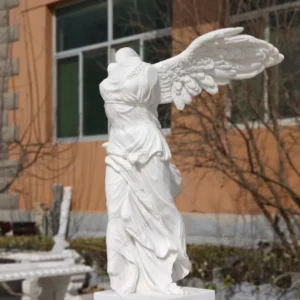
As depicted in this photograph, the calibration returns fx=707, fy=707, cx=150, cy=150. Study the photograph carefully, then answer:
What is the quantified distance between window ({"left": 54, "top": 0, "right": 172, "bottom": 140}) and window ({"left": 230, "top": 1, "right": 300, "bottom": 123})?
1.71 m

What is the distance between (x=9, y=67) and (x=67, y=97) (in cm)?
129

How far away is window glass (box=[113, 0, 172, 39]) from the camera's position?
10.4 metres

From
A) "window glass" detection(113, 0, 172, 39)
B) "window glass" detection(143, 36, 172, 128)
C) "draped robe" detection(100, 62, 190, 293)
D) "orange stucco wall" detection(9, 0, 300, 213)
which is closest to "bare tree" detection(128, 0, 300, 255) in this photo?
"window glass" detection(143, 36, 172, 128)

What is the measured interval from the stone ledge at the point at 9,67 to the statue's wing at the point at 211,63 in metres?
7.18

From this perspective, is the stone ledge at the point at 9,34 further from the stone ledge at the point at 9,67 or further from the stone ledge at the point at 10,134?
the stone ledge at the point at 10,134

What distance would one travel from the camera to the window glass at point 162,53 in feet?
33.2

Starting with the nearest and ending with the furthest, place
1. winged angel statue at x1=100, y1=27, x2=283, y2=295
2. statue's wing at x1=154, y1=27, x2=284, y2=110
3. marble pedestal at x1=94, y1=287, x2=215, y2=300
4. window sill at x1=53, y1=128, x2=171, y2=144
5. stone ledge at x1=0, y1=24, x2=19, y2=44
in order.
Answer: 1. marble pedestal at x1=94, y1=287, x2=215, y2=300
2. winged angel statue at x1=100, y1=27, x2=283, y2=295
3. statue's wing at x1=154, y1=27, x2=284, y2=110
4. window sill at x1=53, y1=128, x2=171, y2=144
5. stone ledge at x1=0, y1=24, x2=19, y2=44

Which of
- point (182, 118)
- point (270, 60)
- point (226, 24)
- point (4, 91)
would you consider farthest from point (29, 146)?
point (270, 60)

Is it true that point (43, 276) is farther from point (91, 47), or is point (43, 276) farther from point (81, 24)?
point (81, 24)

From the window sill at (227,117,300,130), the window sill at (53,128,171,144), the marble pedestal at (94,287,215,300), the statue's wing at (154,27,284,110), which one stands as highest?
the statue's wing at (154,27,284,110)

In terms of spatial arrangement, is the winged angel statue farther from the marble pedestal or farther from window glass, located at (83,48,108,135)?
window glass, located at (83,48,108,135)

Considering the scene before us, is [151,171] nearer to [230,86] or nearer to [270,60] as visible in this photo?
[270,60]

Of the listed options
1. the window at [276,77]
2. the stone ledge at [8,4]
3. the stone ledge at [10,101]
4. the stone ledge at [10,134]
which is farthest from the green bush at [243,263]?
the stone ledge at [8,4]

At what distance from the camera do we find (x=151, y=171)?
5.35 metres
